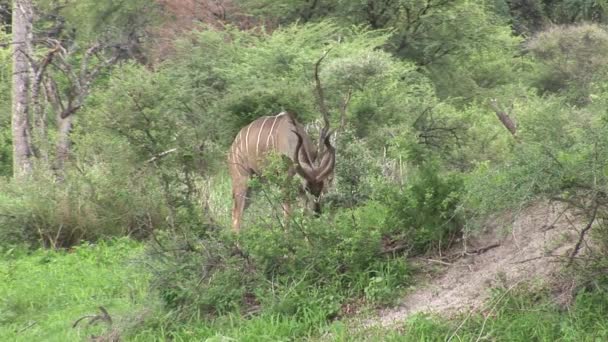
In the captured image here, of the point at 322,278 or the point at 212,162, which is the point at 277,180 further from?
the point at 212,162

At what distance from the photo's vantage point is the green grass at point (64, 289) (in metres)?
6.34

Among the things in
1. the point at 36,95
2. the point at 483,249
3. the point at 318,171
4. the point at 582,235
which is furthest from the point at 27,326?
the point at 36,95

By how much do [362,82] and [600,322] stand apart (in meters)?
9.14

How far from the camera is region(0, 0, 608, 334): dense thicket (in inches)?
225

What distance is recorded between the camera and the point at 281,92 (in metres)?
12.2

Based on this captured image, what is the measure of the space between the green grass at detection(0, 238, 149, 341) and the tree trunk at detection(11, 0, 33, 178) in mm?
2828

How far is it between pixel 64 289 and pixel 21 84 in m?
5.39

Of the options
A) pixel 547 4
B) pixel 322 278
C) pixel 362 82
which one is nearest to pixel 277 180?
pixel 322 278

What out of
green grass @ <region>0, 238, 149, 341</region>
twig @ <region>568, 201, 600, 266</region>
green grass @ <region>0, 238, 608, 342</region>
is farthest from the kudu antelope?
twig @ <region>568, 201, 600, 266</region>

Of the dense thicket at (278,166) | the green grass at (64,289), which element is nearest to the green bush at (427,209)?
the dense thicket at (278,166)

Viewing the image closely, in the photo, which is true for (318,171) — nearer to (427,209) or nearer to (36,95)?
(427,209)

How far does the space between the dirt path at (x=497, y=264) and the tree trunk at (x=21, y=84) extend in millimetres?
7684

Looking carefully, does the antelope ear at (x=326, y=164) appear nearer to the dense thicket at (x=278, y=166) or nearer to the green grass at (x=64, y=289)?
the dense thicket at (x=278, y=166)

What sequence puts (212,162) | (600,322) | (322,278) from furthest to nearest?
(212,162), (322,278), (600,322)
